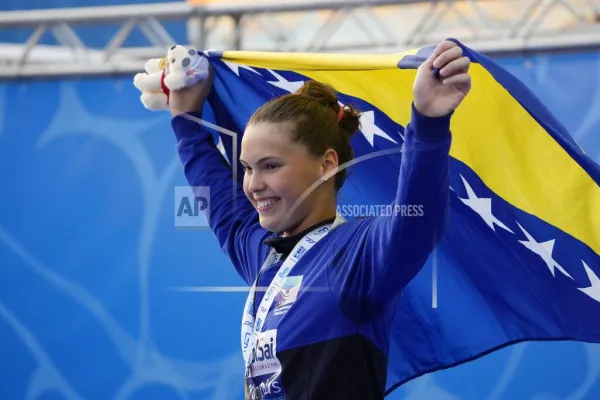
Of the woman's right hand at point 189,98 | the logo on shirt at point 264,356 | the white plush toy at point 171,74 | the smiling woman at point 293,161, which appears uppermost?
the white plush toy at point 171,74

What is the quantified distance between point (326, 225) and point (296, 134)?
0.63ft

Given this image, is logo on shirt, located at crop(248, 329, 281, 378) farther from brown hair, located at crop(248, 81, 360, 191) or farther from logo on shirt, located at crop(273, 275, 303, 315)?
brown hair, located at crop(248, 81, 360, 191)

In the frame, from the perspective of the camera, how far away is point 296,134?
5.82 ft

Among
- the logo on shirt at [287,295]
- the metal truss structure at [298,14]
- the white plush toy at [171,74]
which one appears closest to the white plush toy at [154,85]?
the white plush toy at [171,74]

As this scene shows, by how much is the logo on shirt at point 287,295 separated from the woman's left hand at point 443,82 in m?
0.48

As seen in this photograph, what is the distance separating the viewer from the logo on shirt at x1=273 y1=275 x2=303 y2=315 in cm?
173

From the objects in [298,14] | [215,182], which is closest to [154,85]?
[215,182]

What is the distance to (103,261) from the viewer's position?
12.0ft

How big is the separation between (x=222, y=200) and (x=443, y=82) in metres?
0.96

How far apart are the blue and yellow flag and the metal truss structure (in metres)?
1.18

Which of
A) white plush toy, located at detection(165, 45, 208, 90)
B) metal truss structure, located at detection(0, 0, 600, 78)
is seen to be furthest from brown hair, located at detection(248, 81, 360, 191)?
metal truss structure, located at detection(0, 0, 600, 78)

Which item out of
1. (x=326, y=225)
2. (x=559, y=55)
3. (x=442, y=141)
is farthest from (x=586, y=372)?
(x=442, y=141)

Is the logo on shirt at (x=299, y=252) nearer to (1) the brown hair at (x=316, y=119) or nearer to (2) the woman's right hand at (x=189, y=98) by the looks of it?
(1) the brown hair at (x=316, y=119)

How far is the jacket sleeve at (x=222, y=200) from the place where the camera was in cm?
213
